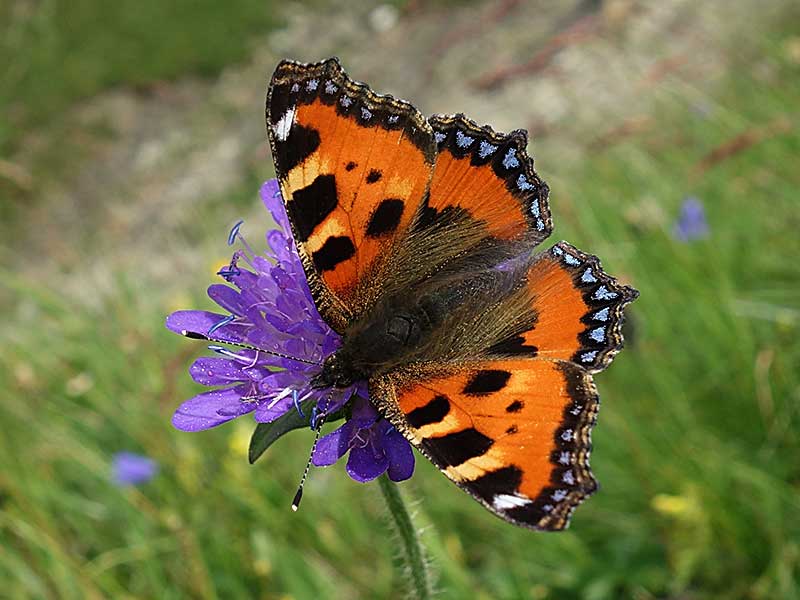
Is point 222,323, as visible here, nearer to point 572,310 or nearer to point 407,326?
point 407,326

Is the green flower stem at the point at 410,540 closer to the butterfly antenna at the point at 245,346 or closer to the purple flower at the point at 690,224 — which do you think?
the butterfly antenna at the point at 245,346

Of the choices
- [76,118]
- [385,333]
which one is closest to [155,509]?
[385,333]

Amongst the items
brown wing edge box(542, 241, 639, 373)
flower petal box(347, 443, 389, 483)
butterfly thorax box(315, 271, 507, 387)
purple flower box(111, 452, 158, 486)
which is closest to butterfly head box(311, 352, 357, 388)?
butterfly thorax box(315, 271, 507, 387)

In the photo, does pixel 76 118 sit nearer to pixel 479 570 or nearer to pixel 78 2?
pixel 78 2

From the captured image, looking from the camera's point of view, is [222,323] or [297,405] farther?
[222,323]

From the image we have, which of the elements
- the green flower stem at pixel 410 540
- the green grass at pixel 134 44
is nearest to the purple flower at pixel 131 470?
the green flower stem at pixel 410 540

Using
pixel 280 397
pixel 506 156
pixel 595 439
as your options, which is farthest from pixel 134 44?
pixel 280 397
